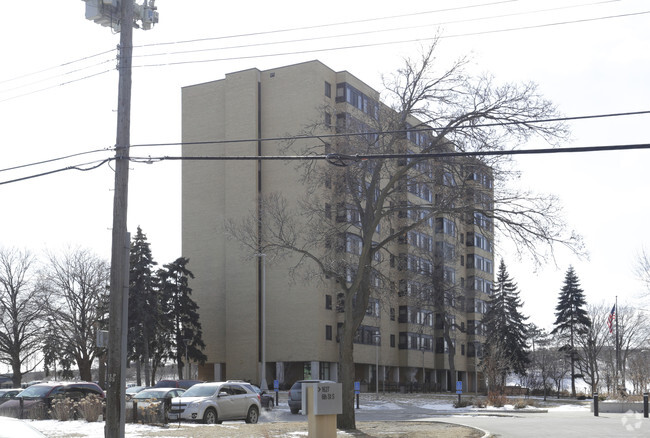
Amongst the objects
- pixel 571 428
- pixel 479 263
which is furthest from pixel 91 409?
pixel 479 263

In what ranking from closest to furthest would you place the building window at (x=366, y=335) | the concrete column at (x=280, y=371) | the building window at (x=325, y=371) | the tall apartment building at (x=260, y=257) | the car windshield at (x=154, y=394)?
the car windshield at (x=154, y=394)
the concrete column at (x=280, y=371)
the tall apartment building at (x=260, y=257)
the building window at (x=325, y=371)
the building window at (x=366, y=335)

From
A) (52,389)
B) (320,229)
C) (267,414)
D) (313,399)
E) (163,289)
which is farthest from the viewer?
(163,289)

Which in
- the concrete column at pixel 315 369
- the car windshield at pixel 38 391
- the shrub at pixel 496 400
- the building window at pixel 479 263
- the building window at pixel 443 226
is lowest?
the shrub at pixel 496 400

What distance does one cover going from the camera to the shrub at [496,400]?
1695 inches

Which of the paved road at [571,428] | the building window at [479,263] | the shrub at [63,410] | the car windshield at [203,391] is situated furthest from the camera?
the building window at [479,263]

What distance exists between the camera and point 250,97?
69.8 metres

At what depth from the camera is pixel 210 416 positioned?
89.9 ft

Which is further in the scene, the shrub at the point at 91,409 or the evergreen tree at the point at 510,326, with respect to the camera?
the evergreen tree at the point at 510,326

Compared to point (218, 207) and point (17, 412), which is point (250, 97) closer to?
point (218, 207)

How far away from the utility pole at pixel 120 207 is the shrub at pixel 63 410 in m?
10.4

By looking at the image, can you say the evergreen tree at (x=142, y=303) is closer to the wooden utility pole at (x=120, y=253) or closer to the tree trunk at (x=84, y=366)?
the tree trunk at (x=84, y=366)

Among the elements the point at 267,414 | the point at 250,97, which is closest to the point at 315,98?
the point at 250,97

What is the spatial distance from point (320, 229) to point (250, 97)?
44.9m

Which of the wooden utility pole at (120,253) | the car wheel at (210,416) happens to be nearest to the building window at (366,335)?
the car wheel at (210,416)
